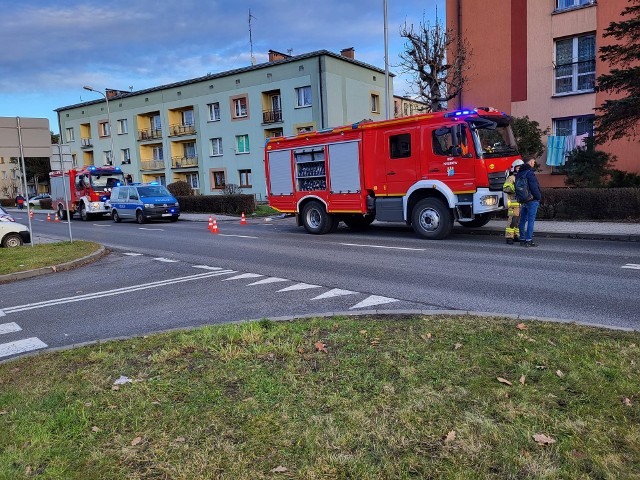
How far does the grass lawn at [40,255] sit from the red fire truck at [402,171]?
20.7 feet

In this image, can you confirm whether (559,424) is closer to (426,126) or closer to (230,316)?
(230,316)

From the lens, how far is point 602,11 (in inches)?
830

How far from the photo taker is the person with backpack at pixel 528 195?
11.1m

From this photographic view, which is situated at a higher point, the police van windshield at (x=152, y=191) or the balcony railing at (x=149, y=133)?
the balcony railing at (x=149, y=133)

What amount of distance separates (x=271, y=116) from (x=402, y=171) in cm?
2592

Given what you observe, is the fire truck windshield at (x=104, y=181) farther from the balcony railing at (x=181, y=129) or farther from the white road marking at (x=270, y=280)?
the white road marking at (x=270, y=280)

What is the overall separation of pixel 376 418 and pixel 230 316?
3.42 m

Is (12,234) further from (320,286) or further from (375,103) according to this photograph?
(375,103)

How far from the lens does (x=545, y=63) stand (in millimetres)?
22797

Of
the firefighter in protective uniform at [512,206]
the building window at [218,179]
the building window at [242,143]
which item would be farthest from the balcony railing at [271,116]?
the firefighter in protective uniform at [512,206]

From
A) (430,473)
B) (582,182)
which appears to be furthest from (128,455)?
(582,182)

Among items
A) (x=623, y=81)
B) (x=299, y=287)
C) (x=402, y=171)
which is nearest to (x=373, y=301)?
(x=299, y=287)

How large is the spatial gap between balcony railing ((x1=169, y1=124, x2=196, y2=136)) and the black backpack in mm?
36296

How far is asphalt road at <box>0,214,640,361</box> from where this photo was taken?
6188mm
